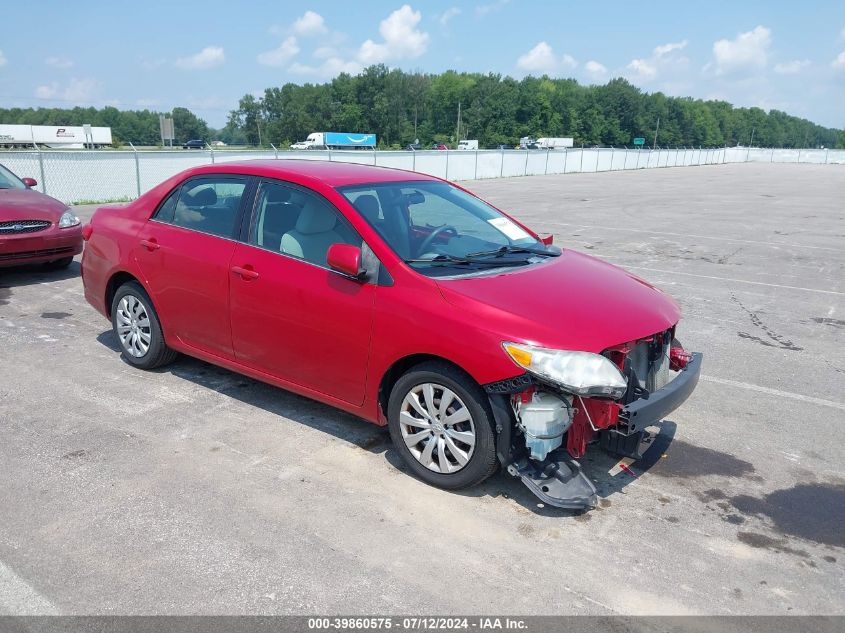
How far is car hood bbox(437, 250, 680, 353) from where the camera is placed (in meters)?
3.47

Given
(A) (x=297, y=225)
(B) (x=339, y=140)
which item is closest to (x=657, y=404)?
(A) (x=297, y=225)

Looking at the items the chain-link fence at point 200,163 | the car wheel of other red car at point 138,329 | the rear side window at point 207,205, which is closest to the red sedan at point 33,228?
the car wheel of other red car at point 138,329

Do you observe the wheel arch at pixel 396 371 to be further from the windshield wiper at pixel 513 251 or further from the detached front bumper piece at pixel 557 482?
the windshield wiper at pixel 513 251

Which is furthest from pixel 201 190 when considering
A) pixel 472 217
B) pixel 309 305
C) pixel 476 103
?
pixel 476 103

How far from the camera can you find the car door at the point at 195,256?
4.68 m

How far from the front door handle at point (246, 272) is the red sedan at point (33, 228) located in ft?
16.5

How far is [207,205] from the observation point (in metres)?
4.93

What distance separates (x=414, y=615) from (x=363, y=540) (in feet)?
1.92

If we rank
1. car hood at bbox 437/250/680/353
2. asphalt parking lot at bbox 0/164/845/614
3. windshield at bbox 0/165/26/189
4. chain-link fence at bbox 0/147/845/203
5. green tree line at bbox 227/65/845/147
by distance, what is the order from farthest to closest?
green tree line at bbox 227/65/845/147, chain-link fence at bbox 0/147/845/203, windshield at bbox 0/165/26/189, car hood at bbox 437/250/680/353, asphalt parking lot at bbox 0/164/845/614

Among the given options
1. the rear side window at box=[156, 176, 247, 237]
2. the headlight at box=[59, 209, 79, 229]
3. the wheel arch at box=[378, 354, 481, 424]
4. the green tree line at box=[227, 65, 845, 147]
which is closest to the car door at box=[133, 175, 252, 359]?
the rear side window at box=[156, 176, 247, 237]

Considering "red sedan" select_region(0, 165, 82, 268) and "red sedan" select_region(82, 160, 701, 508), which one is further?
"red sedan" select_region(0, 165, 82, 268)

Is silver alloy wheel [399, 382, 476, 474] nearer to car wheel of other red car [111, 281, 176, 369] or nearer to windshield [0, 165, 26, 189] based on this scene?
car wheel of other red car [111, 281, 176, 369]

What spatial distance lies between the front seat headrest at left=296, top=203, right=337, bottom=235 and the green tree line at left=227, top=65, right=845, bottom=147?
101266 millimetres

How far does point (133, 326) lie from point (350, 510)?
284 cm
